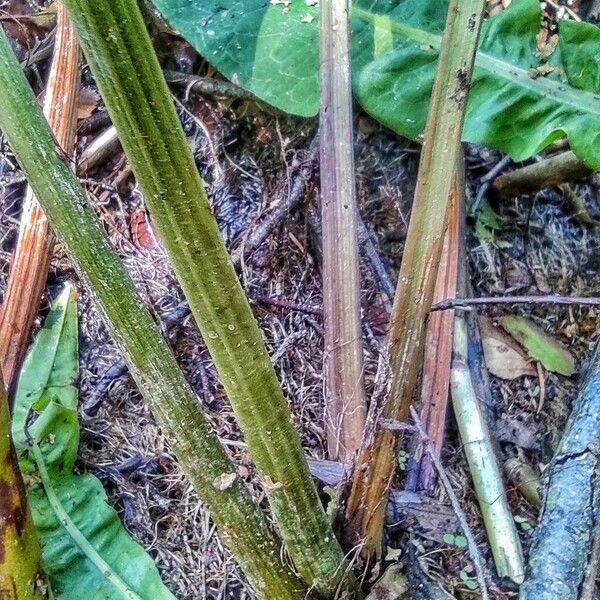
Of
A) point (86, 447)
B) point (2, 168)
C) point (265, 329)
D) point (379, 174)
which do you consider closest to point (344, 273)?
point (265, 329)

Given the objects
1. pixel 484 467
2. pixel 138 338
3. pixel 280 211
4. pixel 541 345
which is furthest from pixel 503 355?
pixel 138 338

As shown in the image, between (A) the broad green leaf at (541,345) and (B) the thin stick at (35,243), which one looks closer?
(B) the thin stick at (35,243)

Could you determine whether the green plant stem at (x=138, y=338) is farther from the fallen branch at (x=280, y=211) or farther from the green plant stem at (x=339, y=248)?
the fallen branch at (x=280, y=211)

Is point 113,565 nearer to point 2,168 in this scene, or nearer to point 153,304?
point 153,304

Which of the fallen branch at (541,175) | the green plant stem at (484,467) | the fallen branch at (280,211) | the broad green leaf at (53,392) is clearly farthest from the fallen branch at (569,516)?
the broad green leaf at (53,392)

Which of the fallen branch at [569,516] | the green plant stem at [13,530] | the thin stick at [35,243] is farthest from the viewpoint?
the thin stick at [35,243]

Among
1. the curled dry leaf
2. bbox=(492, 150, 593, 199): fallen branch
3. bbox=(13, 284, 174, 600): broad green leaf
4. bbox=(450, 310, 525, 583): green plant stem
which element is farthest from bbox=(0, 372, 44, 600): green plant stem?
bbox=(492, 150, 593, 199): fallen branch
